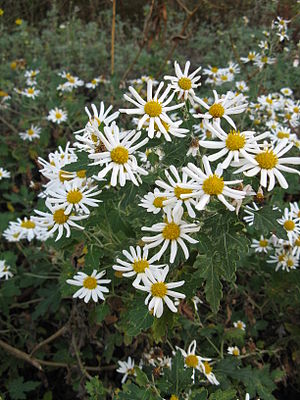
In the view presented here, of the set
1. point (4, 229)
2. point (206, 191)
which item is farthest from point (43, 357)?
point (206, 191)

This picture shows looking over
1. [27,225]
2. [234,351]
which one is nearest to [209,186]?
[234,351]

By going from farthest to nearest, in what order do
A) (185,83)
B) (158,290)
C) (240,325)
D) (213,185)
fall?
(240,325), (185,83), (158,290), (213,185)

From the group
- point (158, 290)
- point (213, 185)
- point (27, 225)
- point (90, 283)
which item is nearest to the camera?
point (213, 185)

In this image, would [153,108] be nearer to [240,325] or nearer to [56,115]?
[240,325]

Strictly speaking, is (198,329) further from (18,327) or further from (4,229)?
(4,229)

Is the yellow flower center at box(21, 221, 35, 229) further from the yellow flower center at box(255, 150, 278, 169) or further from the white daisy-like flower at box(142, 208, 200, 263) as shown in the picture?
the yellow flower center at box(255, 150, 278, 169)

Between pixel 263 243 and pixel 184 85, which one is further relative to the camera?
pixel 263 243
